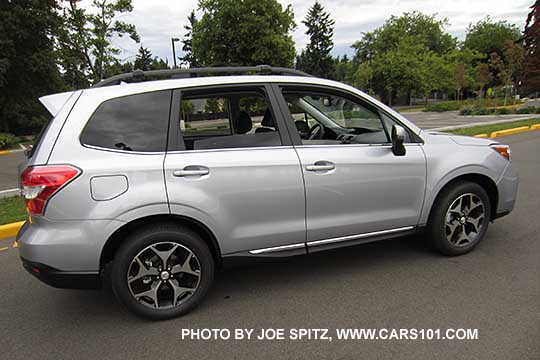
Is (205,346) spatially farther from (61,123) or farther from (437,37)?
(437,37)

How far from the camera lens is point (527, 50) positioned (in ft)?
89.8


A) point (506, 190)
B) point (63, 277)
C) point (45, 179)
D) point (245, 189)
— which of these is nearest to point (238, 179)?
point (245, 189)

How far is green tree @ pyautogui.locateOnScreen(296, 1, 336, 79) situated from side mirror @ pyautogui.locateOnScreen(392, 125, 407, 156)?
55.5 meters

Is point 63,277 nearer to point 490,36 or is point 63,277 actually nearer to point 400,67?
point 400,67

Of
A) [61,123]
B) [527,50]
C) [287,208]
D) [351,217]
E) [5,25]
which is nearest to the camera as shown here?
[61,123]

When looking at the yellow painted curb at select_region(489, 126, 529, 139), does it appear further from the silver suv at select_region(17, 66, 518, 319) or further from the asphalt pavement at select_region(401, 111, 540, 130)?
the silver suv at select_region(17, 66, 518, 319)

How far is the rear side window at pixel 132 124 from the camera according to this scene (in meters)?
2.56

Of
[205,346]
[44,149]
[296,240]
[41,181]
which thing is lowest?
[205,346]

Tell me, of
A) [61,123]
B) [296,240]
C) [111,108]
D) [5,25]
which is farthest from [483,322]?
[5,25]

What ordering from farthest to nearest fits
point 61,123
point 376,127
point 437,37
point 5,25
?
point 437,37
point 5,25
point 376,127
point 61,123

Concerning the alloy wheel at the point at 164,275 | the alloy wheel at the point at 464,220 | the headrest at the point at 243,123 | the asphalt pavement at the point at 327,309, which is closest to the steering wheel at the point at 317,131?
the headrest at the point at 243,123

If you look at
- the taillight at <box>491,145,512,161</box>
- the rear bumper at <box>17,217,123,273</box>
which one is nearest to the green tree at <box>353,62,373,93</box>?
the taillight at <box>491,145,512,161</box>

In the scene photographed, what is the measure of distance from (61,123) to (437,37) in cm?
6524

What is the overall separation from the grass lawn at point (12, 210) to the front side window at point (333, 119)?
13.7 feet
